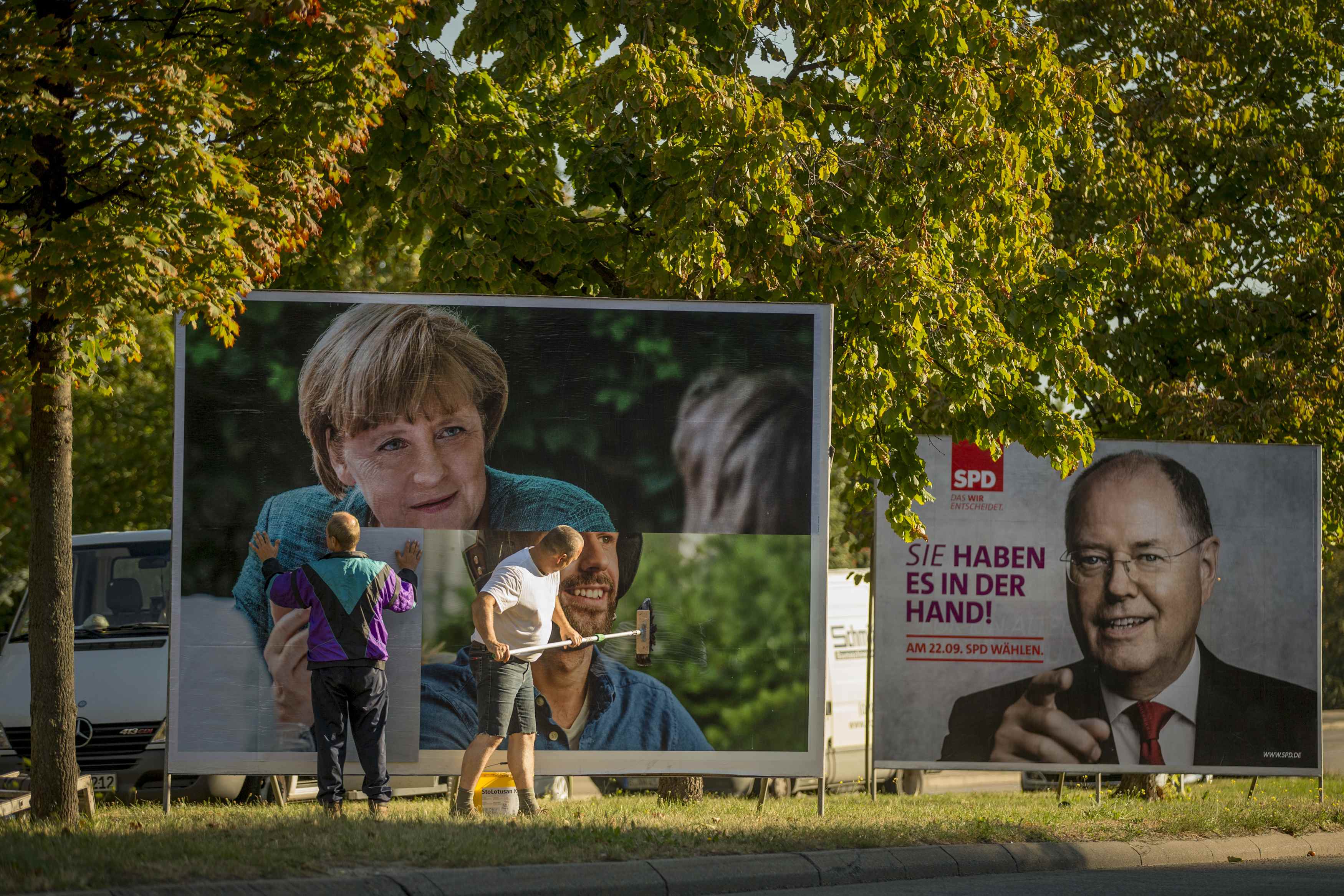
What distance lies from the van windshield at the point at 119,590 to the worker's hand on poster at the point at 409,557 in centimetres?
321

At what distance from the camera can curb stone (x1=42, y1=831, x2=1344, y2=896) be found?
6.74m

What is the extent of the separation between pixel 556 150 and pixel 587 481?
3.96m

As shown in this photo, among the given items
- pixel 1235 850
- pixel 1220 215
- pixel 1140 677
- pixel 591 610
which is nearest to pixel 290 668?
pixel 591 610

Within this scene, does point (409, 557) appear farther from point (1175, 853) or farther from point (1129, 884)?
point (1175, 853)

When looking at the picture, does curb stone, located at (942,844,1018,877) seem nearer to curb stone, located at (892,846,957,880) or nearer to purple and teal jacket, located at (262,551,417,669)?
curb stone, located at (892,846,957,880)

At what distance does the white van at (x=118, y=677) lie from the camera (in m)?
11.4

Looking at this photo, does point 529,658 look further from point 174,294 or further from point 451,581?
point 174,294

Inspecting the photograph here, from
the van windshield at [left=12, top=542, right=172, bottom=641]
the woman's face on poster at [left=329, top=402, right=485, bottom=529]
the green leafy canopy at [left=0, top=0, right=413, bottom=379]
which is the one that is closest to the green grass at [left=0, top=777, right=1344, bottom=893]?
the van windshield at [left=12, top=542, right=172, bottom=641]

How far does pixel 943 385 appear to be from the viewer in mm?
11477

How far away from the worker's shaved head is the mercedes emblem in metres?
3.35

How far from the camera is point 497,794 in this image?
32.1 ft

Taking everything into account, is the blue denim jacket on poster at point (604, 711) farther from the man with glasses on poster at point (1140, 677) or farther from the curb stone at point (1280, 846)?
the curb stone at point (1280, 846)

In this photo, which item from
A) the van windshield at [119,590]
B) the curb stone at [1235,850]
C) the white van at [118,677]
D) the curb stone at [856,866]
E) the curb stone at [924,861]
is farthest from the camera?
the van windshield at [119,590]

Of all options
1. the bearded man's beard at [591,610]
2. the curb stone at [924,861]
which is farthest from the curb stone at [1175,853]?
the bearded man's beard at [591,610]
